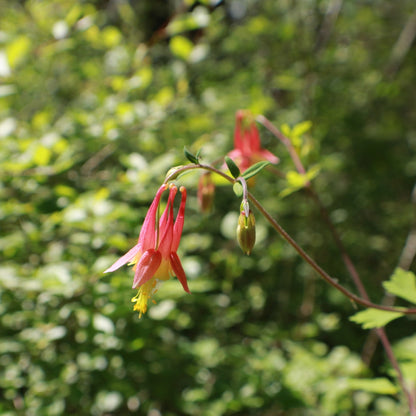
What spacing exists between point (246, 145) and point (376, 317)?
2.33ft

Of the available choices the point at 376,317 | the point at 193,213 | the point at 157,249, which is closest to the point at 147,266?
the point at 157,249

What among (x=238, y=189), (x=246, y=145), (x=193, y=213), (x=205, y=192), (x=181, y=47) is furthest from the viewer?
(x=193, y=213)

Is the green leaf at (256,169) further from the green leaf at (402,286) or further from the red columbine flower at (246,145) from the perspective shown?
the red columbine flower at (246,145)

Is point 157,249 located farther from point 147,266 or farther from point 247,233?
point 247,233

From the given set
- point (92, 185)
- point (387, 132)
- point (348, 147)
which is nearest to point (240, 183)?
point (92, 185)

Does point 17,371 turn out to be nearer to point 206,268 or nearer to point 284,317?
point 206,268

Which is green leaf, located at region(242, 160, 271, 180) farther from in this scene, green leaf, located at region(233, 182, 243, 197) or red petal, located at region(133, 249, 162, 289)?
red petal, located at region(133, 249, 162, 289)

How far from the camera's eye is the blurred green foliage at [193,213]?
1.23 meters

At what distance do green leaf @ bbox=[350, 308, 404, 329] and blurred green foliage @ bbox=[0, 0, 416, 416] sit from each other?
15.1 inches

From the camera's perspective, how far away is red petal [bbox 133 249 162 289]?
716 millimetres

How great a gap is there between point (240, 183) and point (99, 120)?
42.1 inches

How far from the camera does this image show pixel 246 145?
1.31 m

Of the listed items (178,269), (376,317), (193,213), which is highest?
(178,269)

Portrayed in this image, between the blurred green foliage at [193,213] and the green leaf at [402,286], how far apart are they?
0.35 meters
